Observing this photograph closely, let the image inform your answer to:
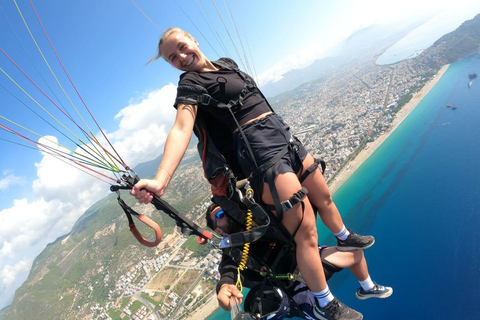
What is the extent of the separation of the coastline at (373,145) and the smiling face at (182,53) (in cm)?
3213

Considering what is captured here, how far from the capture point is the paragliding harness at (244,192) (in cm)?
160

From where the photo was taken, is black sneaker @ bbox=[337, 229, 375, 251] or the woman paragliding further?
black sneaker @ bbox=[337, 229, 375, 251]

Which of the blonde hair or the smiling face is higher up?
the blonde hair

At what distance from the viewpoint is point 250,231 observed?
5.89ft

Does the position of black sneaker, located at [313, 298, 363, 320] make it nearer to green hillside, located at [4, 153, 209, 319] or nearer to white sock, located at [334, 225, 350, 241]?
white sock, located at [334, 225, 350, 241]

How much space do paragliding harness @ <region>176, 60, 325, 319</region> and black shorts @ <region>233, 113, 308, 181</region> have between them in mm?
36

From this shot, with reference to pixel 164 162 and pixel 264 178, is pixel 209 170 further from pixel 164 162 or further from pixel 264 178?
pixel 164 162

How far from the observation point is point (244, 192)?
191cm

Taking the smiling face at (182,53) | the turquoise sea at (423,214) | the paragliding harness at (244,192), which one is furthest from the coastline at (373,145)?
the smiling face at (182,53)

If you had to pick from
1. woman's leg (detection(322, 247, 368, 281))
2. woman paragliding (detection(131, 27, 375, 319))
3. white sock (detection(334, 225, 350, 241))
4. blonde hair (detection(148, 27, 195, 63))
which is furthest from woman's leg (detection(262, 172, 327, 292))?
blonde hair (detection(148, 27, 195, 63))

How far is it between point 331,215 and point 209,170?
1.24 m

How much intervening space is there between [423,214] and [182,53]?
88.7 ft

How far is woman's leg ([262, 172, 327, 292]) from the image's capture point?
5.34 feet

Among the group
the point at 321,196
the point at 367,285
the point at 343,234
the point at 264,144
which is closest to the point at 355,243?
the point at 343,234
